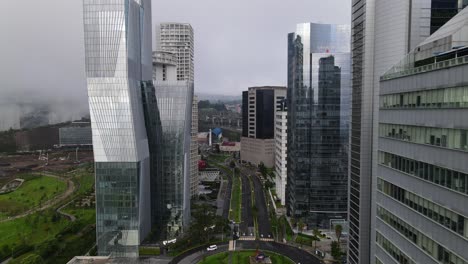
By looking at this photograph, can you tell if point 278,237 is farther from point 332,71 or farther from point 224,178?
point 224,178

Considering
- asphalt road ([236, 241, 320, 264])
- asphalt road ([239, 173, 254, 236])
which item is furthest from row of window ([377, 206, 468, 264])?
asphalt road ([239, 173, 254, 236])

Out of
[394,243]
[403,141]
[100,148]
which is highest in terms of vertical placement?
[403,141]

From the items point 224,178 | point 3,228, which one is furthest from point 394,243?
point 224,178

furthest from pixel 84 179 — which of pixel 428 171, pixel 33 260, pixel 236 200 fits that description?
pixel 428 171

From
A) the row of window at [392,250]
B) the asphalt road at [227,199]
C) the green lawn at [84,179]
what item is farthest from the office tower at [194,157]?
the row of window at [392,250]

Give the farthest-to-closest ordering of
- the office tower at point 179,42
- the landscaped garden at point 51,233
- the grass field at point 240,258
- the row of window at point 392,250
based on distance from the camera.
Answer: the office tower at point 179,42 < the landscaped garden at point 51,233 < the grass field at point 240,258 < the row of window at point 392,250

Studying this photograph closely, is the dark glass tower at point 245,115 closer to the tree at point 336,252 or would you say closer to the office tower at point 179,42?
the office tower at point 179,42

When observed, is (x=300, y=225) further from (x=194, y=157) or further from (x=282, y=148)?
(x=194, y=157)
